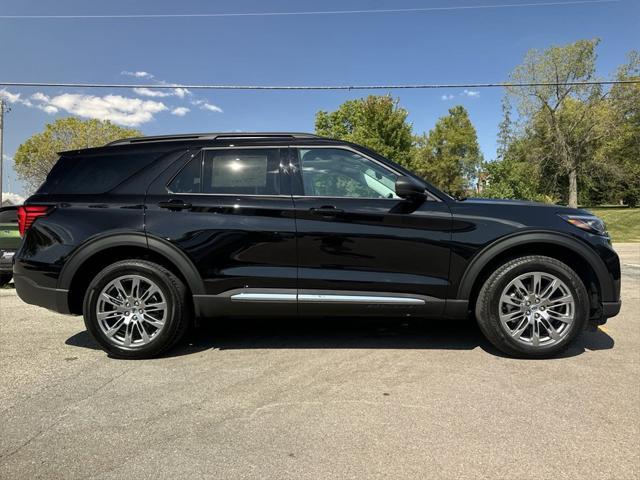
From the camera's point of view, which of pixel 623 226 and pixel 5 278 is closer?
pixel 5 278

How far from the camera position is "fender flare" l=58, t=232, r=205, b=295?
160 inches

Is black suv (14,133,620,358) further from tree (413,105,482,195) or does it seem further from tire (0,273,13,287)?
tree (413,105,482,195)

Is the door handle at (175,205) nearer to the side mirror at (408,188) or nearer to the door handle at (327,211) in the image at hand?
the door handle at (327,211)

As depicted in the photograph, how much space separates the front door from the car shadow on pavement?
63 centimetres

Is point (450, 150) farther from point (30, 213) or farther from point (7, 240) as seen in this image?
point (30, 213)

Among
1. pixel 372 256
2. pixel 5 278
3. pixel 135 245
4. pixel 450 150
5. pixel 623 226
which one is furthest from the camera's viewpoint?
pixel 450 150

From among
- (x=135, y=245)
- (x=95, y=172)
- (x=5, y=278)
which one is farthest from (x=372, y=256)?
(x=5, y=278)

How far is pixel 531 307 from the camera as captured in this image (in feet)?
13.1

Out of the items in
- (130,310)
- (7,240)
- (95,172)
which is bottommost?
(130,310)

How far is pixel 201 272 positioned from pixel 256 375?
3.27ft

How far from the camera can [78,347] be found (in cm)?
454

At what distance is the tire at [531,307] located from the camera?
13.0 feet

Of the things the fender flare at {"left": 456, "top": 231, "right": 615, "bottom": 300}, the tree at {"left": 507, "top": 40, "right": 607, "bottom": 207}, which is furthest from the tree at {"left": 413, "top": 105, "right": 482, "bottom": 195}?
the fender flare at {"left": 456, "top": 231, "right": 615, "bottom": 300}

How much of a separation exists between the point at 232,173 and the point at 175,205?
57cm
